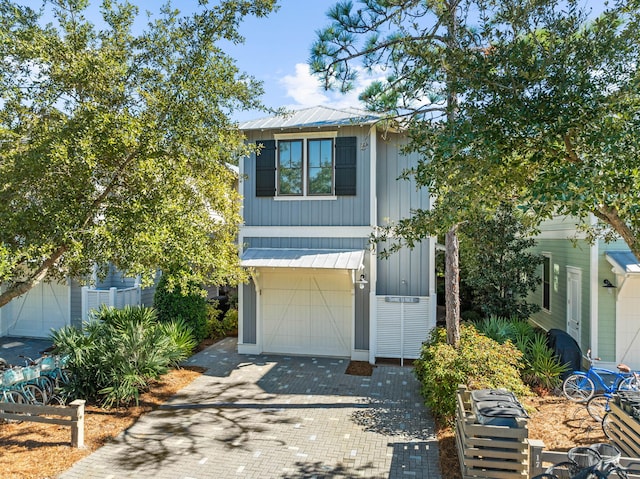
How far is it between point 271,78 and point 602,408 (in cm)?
877

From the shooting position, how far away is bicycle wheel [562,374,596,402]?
8180mm

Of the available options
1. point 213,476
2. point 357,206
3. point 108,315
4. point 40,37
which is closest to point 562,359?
point 357,206

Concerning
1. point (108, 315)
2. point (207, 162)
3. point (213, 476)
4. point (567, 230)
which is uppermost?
point (207, 162)

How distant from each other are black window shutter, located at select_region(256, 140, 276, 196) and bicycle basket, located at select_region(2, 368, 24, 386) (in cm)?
687

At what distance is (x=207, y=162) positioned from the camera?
691 cm

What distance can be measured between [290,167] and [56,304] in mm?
9676

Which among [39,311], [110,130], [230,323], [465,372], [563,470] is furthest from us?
[39,311]

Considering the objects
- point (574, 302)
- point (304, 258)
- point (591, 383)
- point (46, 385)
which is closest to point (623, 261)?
point (574, 302)

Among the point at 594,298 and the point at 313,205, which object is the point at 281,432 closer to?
the point at 313,205

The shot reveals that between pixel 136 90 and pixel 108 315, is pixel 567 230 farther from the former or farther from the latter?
pixel 108 315

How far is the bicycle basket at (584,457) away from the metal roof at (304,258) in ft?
20.7

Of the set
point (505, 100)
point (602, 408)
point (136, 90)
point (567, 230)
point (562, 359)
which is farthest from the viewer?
point (567, 230)

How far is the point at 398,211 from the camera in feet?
37.9

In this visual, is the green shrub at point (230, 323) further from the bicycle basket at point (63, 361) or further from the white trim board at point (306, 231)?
the bicycle basket at point (63, 361)
